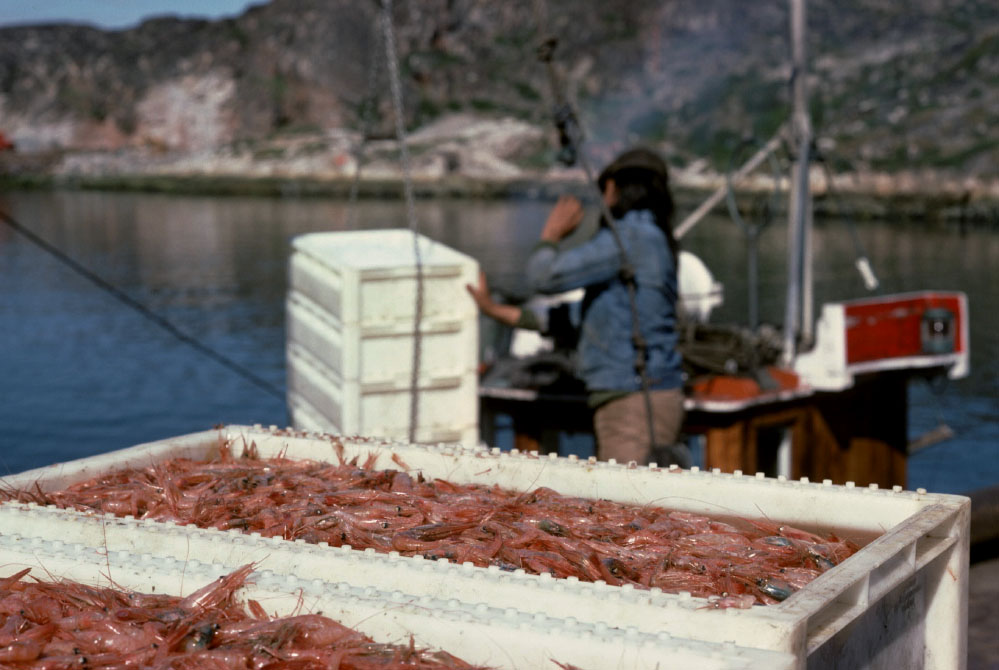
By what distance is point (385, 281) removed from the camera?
7.84 meters

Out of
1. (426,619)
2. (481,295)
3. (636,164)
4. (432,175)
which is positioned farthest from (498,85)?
(426,619)

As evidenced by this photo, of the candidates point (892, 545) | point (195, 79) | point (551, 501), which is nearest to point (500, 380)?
point (551, 501)

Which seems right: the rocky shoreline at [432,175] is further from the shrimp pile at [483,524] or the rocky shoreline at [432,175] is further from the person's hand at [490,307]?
the shrimp pile at [483,524]

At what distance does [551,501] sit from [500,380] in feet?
Answer: 17.8

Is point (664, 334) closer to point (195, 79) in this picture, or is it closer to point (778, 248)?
point (778, 248)

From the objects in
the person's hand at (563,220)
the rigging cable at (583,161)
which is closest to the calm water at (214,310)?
the rigging cable at (583,161)

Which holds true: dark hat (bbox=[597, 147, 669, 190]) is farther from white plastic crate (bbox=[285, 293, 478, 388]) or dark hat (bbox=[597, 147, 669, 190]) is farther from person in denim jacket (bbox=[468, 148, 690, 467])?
white plastic crate (bbox=[285, 293, 478, 388])

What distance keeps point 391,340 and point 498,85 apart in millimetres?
106295

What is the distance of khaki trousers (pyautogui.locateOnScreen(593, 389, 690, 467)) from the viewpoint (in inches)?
279

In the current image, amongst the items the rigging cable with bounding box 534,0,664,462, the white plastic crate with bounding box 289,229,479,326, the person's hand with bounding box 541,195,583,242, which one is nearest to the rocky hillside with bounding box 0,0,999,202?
the rigging cable with bounding box 534,0,664,462

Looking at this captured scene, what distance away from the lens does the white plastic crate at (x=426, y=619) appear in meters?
3.14

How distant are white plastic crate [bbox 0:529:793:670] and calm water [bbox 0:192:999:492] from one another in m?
2.00

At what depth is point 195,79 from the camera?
13400 centimetres

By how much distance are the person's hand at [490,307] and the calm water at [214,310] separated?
5.20 ft
